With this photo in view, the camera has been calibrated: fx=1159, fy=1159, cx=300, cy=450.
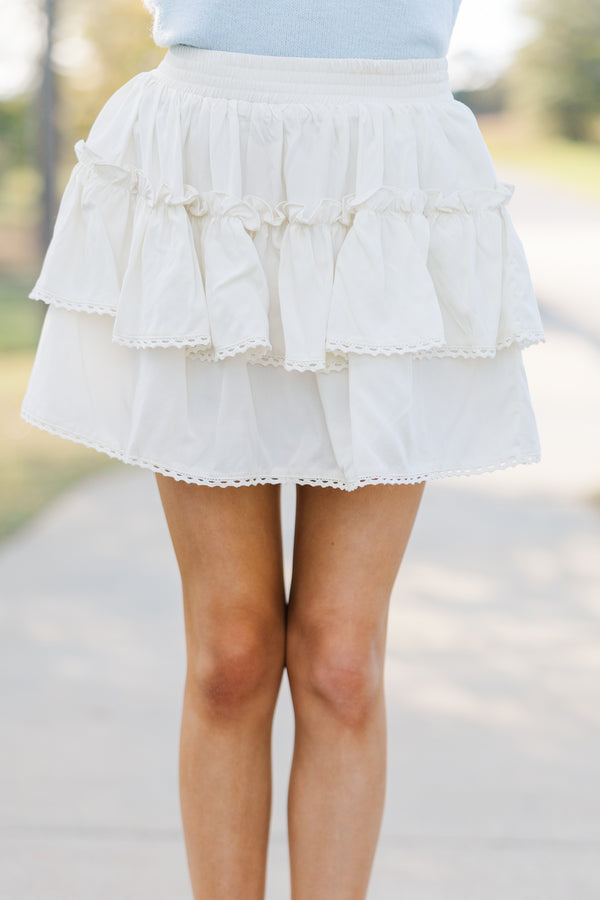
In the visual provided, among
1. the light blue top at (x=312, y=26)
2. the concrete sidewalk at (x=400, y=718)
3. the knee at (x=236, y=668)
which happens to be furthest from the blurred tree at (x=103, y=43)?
the knee at (x=236, y=668)

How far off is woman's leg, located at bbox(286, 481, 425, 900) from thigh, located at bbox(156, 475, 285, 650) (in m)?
0.06

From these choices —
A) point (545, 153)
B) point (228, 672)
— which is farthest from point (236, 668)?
point (545, 153)

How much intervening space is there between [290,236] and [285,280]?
0.06 meters

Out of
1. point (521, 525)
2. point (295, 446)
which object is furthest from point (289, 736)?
point (521, 525)

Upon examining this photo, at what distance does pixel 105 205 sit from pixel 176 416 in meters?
0.30

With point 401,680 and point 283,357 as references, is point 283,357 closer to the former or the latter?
point 283,357

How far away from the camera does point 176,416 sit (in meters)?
1.47

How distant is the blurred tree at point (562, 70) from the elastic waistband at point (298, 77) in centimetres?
1625

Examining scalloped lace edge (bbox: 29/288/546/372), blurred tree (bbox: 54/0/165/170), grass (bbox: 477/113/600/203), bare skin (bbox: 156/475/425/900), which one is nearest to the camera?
scalloped lace edge (bbox: 29/288/546/372)

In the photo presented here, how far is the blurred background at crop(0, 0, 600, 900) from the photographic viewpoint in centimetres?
214

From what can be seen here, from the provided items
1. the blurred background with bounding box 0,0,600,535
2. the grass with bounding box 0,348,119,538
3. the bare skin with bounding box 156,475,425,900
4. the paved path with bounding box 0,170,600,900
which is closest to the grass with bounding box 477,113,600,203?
the blurred background with bounding box 0,0,600,535

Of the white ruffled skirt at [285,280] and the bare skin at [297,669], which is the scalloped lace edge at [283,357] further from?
the bare skin at [297,669]

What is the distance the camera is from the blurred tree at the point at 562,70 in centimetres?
1784

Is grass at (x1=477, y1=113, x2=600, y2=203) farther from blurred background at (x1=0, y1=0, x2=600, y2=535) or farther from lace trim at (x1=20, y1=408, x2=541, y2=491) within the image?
lace trim at (x1=20, y1=408, x2=541, y2=491)
